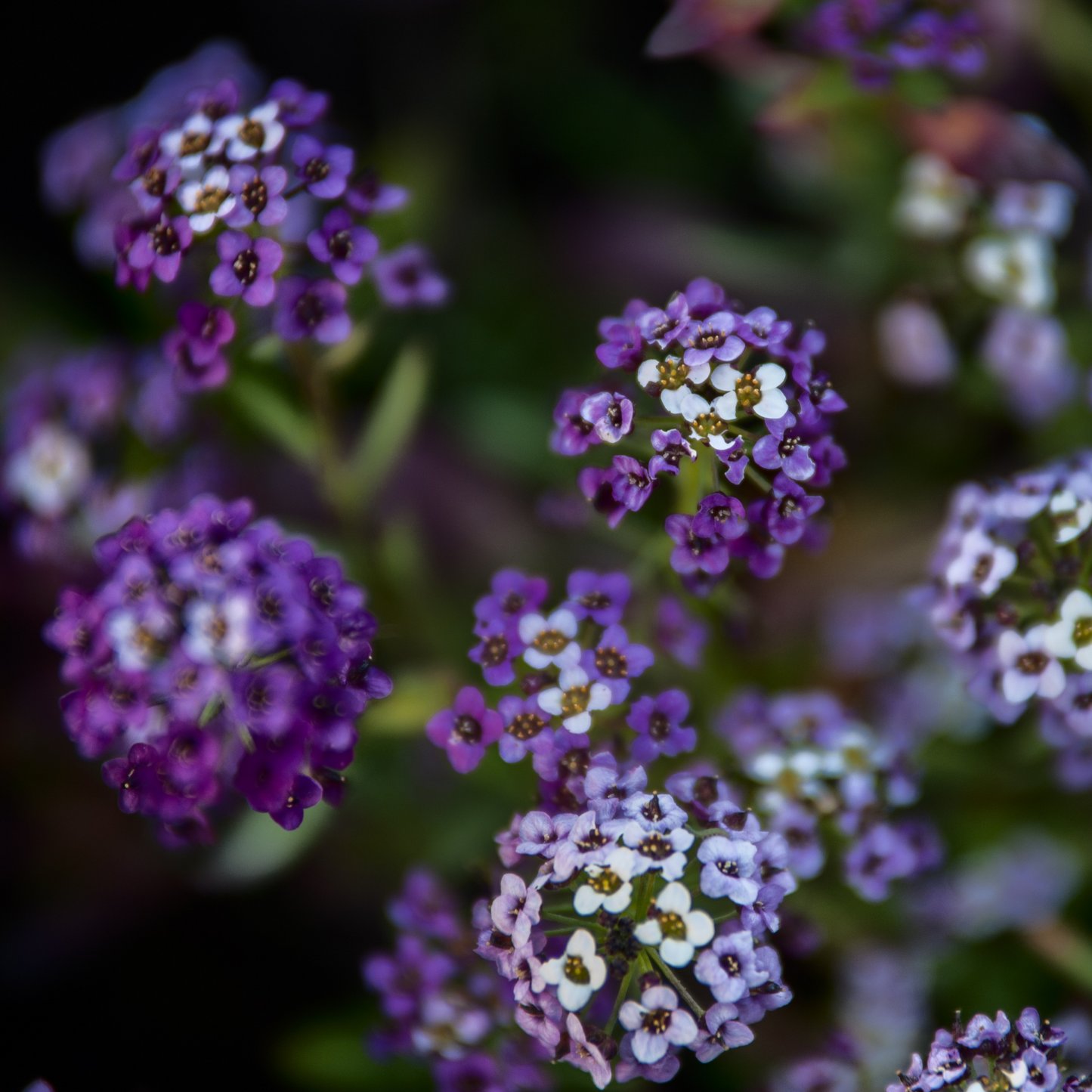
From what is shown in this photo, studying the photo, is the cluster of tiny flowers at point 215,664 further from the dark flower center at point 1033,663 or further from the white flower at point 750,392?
the dark flower center at point 1033,663

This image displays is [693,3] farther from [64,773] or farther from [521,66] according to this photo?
[64,773]

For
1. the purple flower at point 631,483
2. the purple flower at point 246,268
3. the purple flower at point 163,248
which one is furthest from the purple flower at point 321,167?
the purple flower at point 631,483

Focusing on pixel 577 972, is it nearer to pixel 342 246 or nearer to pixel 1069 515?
pixel 1069 515

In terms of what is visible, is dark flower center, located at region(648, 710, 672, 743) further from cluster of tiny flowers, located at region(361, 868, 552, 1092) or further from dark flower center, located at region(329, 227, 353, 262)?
dark flower center, located at region(329, 227, 353, 262)

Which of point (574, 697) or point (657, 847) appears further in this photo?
point (574, 697)

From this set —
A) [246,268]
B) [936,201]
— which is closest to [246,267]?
[246,268]

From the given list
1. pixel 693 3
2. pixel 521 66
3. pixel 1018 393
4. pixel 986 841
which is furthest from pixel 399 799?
pixel 521 66
